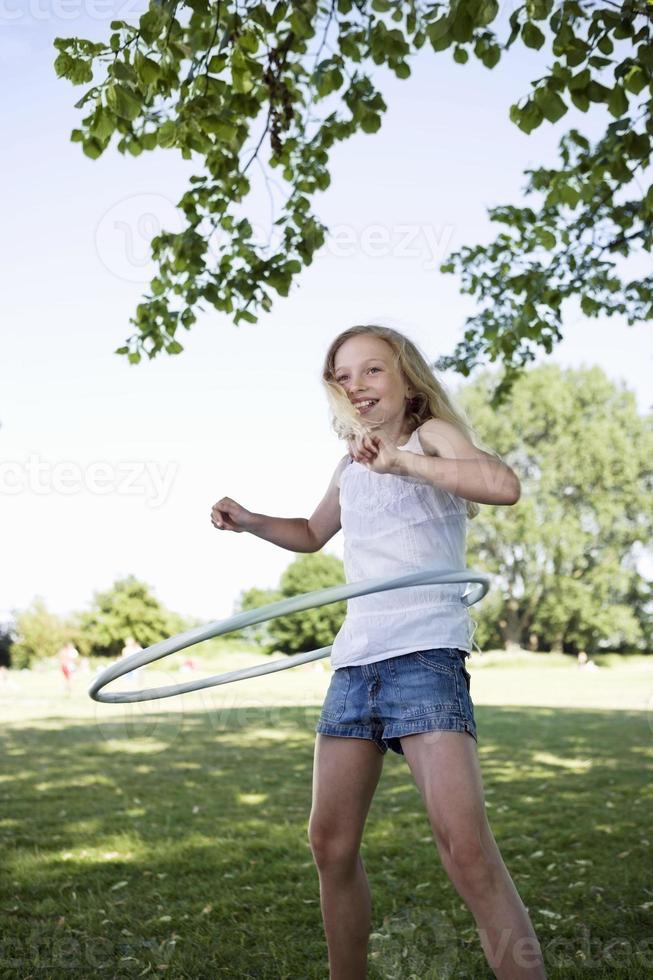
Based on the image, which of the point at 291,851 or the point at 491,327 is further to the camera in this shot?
the point at 491,327

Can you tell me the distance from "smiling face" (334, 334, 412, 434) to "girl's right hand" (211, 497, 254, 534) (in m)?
0.58

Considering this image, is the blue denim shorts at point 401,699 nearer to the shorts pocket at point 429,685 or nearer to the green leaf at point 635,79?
the shorts pocket at point 429,685

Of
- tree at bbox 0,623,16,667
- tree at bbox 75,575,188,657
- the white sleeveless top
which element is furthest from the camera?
tree at bbox 75,575,188,657

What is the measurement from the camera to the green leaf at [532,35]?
3.99 m

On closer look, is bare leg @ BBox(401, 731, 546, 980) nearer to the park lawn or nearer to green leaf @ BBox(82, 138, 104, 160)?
the park lawn

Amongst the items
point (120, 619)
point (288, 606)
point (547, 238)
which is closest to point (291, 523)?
point (288, 606)

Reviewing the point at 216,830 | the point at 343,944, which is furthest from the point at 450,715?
the point at 216,830

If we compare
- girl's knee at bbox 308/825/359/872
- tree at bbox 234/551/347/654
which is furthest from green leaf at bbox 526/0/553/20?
tree at bbox 234/551/347/654

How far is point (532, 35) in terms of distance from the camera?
400 cm

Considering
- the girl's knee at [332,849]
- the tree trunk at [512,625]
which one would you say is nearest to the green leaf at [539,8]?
the girl's knee at [332,849]

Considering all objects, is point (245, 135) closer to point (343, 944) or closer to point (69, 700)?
point (343, 944)

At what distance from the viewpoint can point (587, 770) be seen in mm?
10031

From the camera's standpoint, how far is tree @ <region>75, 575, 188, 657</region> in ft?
158

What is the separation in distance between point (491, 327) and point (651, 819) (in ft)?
13.2
